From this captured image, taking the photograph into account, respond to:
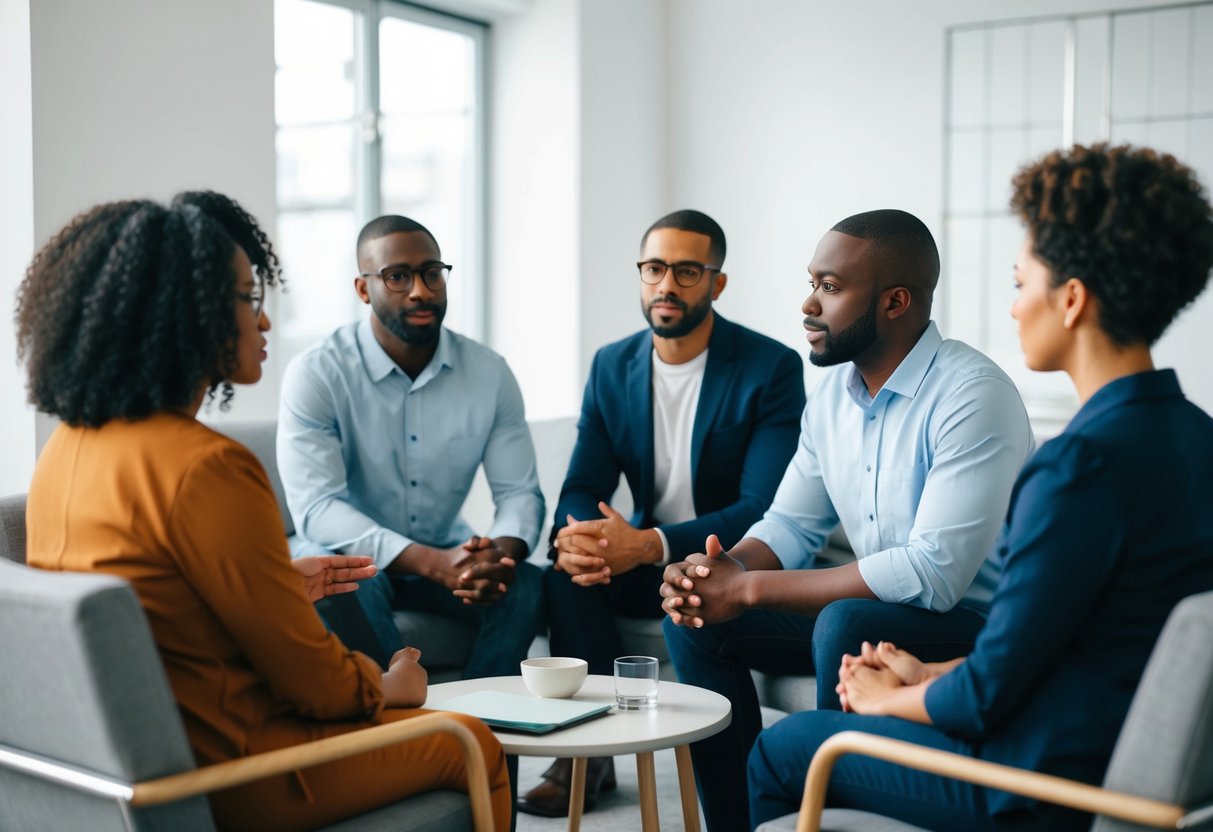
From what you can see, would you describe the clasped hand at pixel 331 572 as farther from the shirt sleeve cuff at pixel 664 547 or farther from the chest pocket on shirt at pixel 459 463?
the chest pocket on shirt at pixel 459 463

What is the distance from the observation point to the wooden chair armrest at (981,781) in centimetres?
134

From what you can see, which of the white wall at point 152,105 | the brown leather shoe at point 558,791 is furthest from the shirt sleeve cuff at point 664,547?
the white wall at point 152,105

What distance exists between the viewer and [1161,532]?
1.47 meters

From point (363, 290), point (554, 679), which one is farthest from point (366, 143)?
point (554, 679)

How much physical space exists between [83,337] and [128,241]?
0.44ft

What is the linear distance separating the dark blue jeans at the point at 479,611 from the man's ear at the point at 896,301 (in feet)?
3.62

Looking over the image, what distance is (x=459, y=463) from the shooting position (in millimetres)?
3238

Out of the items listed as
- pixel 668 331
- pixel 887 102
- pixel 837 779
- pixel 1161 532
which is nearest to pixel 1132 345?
pixel 1161 532

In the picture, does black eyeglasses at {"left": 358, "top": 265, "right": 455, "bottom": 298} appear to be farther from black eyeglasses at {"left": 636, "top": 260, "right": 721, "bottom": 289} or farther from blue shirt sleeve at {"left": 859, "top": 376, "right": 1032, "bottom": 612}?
blue shirt sleeve at {"left": 859, "top": 376, "right": 1032, "bottom": 612}

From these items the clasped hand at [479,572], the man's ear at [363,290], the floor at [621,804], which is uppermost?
the man's ear at [363,290]

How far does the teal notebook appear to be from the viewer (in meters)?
1.95

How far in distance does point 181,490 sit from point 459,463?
1.75 meters

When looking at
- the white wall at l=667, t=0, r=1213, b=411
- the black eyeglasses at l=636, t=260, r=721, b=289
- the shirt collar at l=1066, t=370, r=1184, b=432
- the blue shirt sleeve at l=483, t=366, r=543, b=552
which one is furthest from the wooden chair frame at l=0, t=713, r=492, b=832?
the white wall at l=667, t=0, r=1213, b=411

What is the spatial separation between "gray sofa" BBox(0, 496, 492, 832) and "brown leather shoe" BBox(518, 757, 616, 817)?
4.61 feet
